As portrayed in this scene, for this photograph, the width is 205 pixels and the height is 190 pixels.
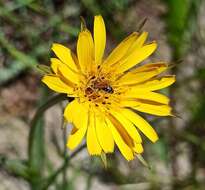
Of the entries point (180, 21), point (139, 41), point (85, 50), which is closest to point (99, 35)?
point (85, 50)

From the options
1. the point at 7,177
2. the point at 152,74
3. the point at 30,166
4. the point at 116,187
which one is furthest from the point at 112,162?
the point at 152,74

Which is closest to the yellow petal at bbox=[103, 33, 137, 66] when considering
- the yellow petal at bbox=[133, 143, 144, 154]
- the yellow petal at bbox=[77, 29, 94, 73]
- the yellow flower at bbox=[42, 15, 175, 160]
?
the yellow flower at bbox=[42, 15, 175, 160]

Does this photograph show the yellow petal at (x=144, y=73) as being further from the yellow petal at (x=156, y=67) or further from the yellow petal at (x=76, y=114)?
the yellow petal at (x=76, y=114)

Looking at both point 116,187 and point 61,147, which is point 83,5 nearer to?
point 61,147

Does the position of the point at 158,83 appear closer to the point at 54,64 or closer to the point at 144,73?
the point at 144,73

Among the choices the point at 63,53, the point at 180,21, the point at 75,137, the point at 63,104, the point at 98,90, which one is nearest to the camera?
the point at 75,137

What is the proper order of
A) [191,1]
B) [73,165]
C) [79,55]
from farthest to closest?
1. [191,1]
2. [73,165]
3. [79,55]

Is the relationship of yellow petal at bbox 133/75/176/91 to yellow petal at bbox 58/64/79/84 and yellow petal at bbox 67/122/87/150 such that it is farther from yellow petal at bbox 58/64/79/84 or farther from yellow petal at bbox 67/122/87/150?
yellow petal at bbox 67/122/87/150
